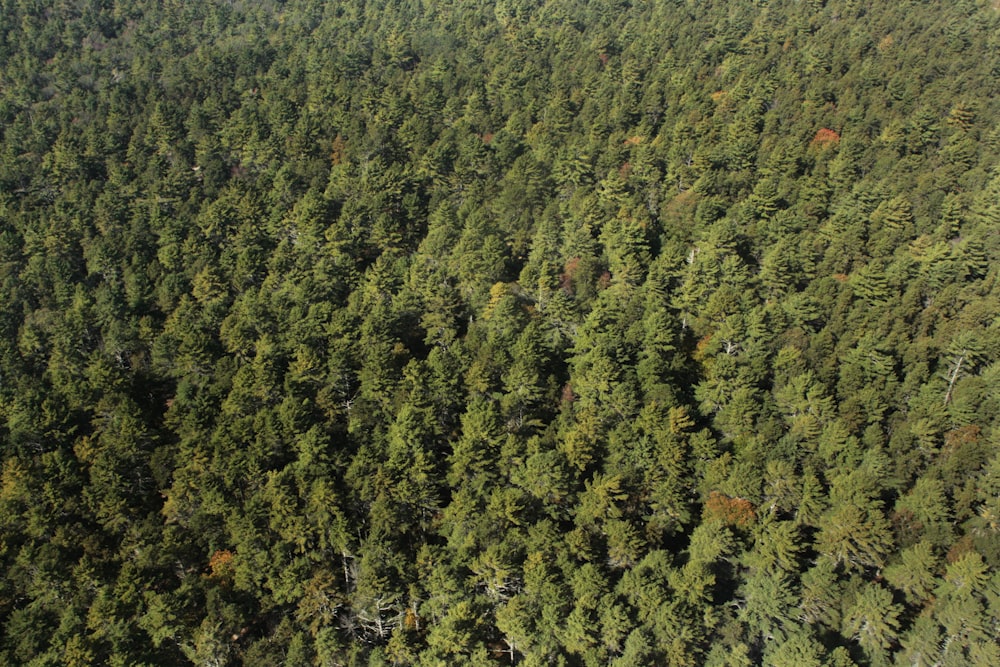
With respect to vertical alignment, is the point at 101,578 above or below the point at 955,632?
below

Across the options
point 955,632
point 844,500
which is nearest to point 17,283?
point 844,500

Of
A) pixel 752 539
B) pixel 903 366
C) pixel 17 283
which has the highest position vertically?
pixel 903 366

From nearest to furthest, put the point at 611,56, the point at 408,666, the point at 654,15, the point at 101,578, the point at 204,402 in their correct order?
the point at 408,666
the point at 101,578
the point at 204,402
the point at 611,56
the point at 654,15

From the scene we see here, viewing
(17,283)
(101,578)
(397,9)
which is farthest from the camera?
(397,9)

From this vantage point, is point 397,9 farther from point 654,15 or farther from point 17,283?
point 17,283

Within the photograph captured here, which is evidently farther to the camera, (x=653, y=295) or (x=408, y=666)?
(x=653, y=295)

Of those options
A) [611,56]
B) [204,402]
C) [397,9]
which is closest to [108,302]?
[204,402]

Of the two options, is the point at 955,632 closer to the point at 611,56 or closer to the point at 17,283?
the point at 17,283
